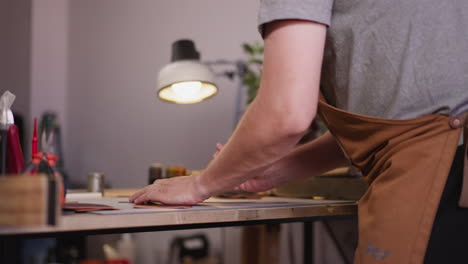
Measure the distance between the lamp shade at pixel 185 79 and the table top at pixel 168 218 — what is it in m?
0.55

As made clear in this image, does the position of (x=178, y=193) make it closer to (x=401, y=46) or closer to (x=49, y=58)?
(x=401, y=46)

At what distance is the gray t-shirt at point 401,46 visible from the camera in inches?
31.1

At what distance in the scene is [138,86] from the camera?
150 inches

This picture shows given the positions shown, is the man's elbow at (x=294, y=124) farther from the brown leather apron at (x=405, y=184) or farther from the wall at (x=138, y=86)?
the wall at (x=138, y=86)

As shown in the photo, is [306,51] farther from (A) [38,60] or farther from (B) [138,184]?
(A) [38,60]

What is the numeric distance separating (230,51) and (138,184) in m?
1.32

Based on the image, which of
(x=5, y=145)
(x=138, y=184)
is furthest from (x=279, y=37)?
(x=138, y=184)

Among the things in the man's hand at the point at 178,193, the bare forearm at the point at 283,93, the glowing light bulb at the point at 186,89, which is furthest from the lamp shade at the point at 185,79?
the bare forearm at the point at 283,93

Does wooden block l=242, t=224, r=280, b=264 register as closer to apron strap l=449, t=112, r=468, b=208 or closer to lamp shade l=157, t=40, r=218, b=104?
lamp shade l=157, t=40, r=218, b=104

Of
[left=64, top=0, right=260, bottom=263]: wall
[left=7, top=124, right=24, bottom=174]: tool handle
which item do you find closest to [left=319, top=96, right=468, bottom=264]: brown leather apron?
[left=7, top=124, right=24, bottom=174]: tool handle

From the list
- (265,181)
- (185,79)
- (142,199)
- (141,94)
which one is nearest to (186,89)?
(185,79)

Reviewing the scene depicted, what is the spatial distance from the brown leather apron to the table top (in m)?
0.20

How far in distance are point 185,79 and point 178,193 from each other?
20.0 inches

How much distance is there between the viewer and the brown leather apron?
29.8 inches
